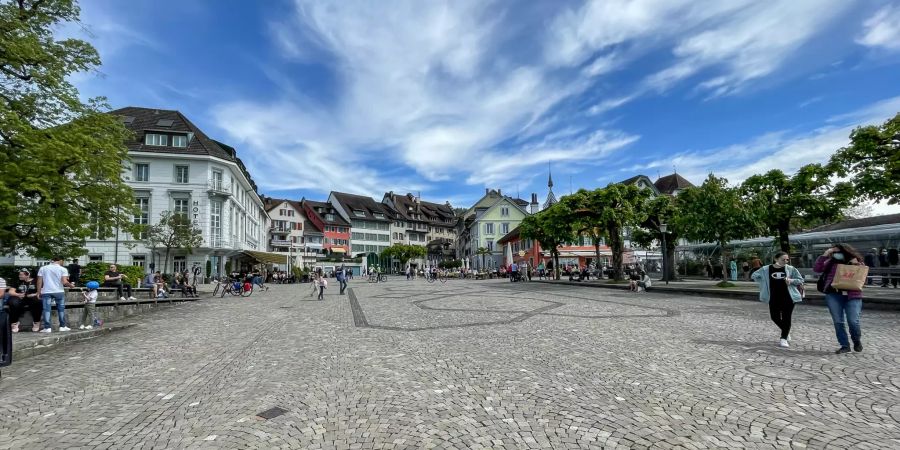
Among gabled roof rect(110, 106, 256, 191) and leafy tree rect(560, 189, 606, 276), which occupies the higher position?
gabled roof rect(110, 106, 256, 191)

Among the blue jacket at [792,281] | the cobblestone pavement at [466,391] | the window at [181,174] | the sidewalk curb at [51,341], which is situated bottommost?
the cobblestone pavement at [466,391]

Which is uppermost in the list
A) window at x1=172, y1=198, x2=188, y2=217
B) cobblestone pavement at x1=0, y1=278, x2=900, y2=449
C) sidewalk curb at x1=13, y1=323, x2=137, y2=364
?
window at x1=172, y1=198, x2=188, y2=217

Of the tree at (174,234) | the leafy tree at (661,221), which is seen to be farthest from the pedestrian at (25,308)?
the leafy tree at (661,221)

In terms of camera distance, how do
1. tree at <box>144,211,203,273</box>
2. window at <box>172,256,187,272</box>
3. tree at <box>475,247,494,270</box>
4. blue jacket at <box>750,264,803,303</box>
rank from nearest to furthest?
1. blue jacket at <box>750,264,803,303</box>
2. tree at <box>144,211,203,273</box>
3. window at <box>172,256,187,272</box>
4. tree at <box>475,247,494,270</box>

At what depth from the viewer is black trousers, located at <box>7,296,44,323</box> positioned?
10.7 m

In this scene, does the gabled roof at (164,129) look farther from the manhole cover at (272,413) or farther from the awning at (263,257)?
the manhole cover at (272,413)

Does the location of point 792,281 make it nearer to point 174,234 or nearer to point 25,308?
point 25,308

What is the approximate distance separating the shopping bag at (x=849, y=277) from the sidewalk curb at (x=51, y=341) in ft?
44.4

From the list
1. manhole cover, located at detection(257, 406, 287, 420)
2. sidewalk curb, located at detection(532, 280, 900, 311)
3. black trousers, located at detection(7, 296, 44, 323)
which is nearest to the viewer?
manhole cover, located at detection(257, 406, 287, 420)

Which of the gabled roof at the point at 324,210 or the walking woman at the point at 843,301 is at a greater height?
the gabled roof at the point at 324,210

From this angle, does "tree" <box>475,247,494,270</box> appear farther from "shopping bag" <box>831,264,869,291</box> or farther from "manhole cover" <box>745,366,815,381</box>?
"manhole cover" <box>745,366,815,381</box>

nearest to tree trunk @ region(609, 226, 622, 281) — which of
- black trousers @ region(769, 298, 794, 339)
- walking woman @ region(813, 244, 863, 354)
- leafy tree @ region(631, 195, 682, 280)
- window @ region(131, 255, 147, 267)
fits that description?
leafy tree @ region(631, 195, 682, 280)

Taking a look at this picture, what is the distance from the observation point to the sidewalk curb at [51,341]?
8.62 m

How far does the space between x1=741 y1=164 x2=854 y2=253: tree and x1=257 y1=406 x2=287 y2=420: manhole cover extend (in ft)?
84.8
